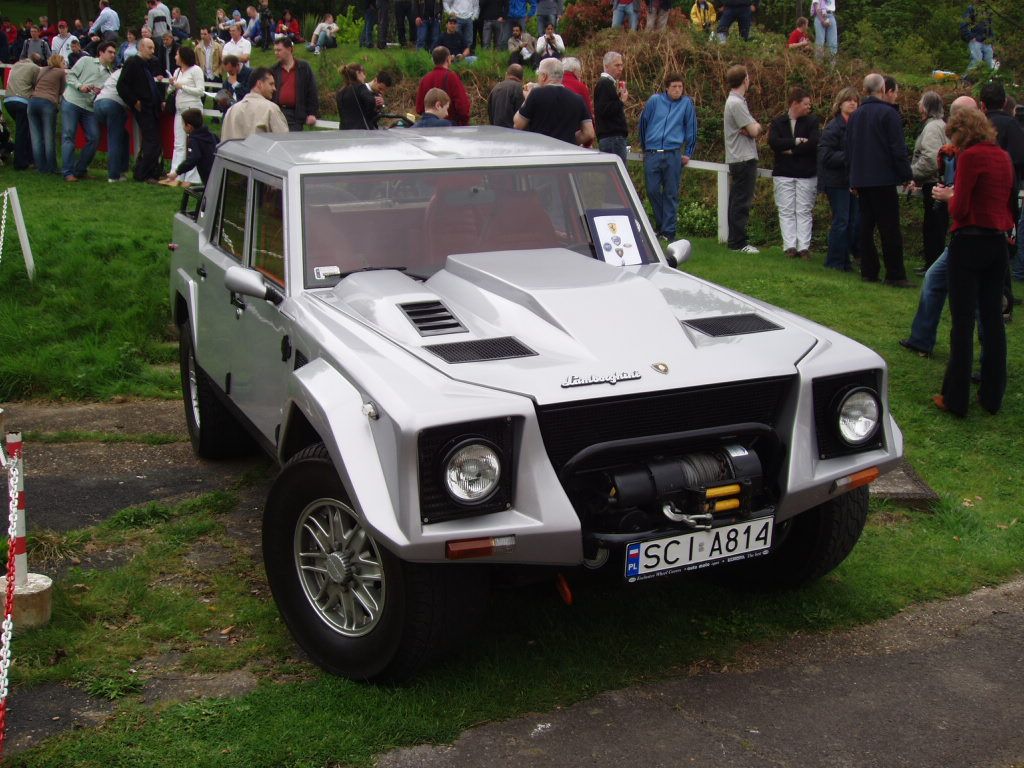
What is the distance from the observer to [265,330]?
5.62m

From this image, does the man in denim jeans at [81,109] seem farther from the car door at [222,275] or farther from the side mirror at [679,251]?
the side mirror at [679,251]

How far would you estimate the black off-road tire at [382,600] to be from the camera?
13.9ft

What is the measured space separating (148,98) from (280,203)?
11683mm

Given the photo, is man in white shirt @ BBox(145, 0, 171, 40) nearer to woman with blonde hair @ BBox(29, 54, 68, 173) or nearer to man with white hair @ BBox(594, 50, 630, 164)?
woman with blonde hair @ BBox(29, 54, 68, 173)

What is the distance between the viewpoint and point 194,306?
704 cm

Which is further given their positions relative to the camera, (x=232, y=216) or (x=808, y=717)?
(x=232, y=216)

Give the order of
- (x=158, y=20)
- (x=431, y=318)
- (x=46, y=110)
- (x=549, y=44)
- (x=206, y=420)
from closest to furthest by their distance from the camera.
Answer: (x=431, y=318) → (x=206, y=420) → (x=46, y=110) → (x=549, y=44) → (x=158, y=20)

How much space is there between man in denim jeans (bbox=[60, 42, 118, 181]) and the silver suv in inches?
471

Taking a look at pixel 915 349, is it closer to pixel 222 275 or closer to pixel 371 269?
pixel 371 269

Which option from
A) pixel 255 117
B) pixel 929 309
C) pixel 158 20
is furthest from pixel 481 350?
pixel 158 20

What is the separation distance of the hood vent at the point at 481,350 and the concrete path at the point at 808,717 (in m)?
1.33

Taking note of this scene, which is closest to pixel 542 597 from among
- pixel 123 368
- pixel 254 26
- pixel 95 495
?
pixel 95 495

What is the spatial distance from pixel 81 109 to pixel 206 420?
1121 cm

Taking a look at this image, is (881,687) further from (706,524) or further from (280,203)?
(280,203)
